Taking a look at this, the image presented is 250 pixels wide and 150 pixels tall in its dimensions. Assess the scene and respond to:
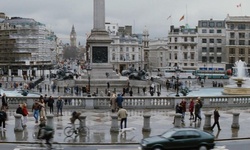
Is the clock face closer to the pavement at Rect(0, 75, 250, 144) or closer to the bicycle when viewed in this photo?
the pavement at Rect(0, 75, 250, 144)

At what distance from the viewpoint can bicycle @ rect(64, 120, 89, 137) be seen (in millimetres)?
23922

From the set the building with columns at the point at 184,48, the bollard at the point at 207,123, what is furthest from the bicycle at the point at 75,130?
the building with columns at the point at 184,48

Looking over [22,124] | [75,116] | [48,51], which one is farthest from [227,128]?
[48,51]

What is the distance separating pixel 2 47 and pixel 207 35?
224 ft

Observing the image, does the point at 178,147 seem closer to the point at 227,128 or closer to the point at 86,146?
the point at 86,146

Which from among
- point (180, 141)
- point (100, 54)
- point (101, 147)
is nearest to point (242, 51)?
point (100, 54)

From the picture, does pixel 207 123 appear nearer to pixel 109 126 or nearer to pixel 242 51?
pixel 109 126

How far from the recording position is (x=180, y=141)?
1917cm

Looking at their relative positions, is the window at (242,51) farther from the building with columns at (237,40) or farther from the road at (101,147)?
the road at (101,147)

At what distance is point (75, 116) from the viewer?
24.2 meters

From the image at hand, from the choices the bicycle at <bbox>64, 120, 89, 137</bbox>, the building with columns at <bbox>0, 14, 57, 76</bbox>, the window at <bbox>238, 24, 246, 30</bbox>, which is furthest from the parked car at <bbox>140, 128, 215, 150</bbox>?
the building with columns at <bbox>0, 14, 57, 76</bbox>

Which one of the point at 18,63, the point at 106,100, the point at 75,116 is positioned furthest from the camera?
the point at 18,63

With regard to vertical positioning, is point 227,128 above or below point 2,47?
below

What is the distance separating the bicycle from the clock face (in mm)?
40826
